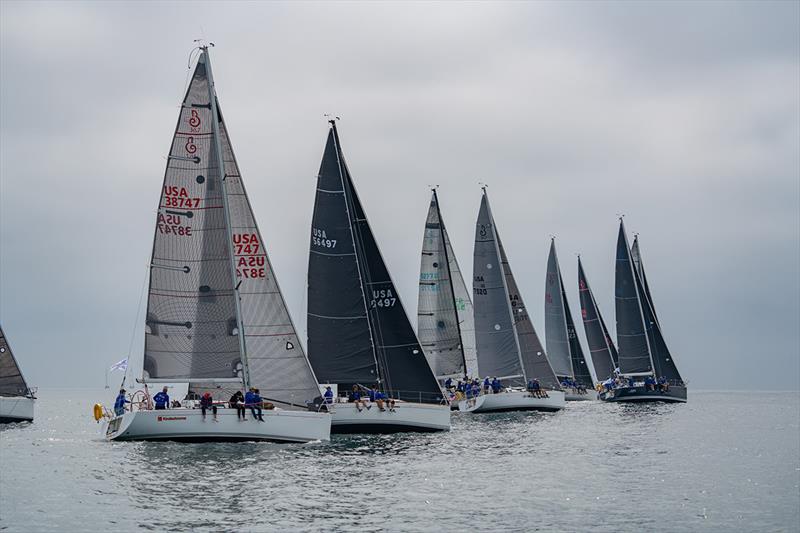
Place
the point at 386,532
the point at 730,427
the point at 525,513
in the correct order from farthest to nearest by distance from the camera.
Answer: the point at 730,427 < the point at 525,513 < the point at 386,532

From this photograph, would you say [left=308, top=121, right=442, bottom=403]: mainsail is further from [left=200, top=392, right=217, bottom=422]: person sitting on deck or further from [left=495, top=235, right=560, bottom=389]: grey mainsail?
[left=495, top=235, right=560, bottom=389]: grey mainsail

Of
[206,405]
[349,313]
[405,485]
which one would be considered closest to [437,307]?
[349,313]

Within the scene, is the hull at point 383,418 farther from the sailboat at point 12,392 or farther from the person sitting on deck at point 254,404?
the sailboat at point 12,392

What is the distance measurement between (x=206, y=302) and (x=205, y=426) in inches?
205

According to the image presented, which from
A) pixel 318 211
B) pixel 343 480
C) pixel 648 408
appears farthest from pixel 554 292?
pixel 343 480

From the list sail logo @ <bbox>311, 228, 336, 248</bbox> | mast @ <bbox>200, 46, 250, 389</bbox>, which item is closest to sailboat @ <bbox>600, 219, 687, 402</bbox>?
sail logo @ <bbox>311, 228, 336, 248</bbox>

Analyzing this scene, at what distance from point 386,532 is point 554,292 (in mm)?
69117

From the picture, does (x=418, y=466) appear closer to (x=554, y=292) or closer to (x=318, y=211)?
(x=318, y=211)

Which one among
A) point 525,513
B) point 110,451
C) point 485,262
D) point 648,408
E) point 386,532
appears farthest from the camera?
point 648,408

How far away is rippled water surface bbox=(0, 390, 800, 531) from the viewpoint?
77.8 feet

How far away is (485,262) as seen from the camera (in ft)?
223

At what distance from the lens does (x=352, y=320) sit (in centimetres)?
4459

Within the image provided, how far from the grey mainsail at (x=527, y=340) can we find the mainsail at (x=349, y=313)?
21927 millimetres

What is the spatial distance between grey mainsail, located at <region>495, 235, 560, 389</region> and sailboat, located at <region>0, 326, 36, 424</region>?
3029 centimetres
